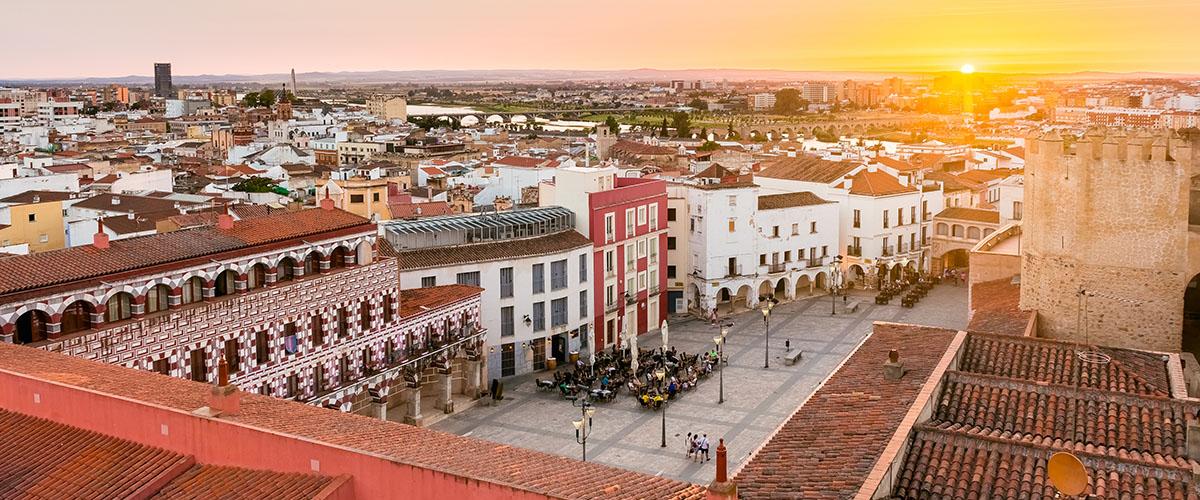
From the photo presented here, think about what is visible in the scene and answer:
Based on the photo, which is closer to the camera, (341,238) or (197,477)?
(197,477)

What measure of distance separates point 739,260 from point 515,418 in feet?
73.8

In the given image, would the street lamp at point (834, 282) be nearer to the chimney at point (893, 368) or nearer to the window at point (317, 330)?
the window at point (317, 330)

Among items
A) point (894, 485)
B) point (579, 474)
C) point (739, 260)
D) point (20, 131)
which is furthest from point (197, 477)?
point (20, 131)

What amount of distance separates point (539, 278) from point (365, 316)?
1081 centimetres

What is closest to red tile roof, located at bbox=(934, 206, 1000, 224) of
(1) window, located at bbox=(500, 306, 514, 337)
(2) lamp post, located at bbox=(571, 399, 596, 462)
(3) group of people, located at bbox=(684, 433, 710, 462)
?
(1) window, located at bbox=(500, 306, 514, 337)

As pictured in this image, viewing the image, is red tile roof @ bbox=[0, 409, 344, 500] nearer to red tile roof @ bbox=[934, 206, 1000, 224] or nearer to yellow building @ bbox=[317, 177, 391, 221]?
yellow building @ bbox=[317, 177, 391, 221]

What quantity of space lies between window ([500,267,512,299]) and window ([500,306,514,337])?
530 millimetres

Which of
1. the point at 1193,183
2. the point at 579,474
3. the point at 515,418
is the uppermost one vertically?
the point at 1193,183

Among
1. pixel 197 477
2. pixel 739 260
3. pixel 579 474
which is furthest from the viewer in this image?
Answer: pixel 739 260

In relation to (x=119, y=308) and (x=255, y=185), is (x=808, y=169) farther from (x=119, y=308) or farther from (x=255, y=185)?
(x=119, y=308)

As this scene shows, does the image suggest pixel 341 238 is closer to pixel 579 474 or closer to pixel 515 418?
pixel 515 418

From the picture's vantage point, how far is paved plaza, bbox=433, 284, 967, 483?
112 feet

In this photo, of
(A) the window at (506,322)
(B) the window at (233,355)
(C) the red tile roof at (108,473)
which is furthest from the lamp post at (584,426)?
(C) the red tile roof at (108,473)

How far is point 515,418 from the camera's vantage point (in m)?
37.9
